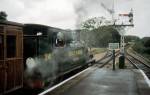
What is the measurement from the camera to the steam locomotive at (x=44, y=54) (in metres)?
13.8

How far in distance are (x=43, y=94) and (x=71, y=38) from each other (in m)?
7.08

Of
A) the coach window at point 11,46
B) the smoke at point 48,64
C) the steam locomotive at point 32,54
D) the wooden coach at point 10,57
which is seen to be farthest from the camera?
the smoke at point 48,64

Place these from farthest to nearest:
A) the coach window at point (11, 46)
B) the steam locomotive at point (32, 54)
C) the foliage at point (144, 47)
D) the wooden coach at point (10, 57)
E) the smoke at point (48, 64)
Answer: the foliage at point (144, 47), the smoke at point (48, 64), the coach window at point (11, 46), the steam locomotive at point (32, 54), the wooden coach at point (10, 57)

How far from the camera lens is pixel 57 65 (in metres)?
16.7

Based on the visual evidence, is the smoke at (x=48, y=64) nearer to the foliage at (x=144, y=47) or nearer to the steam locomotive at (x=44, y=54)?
the steam locomotive at (x=44, y=54)

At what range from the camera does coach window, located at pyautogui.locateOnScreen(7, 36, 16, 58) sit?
11.4m

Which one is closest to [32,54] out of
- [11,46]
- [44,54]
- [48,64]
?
[44,54]

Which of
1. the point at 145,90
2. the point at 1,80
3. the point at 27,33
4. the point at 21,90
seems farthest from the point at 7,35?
the point at 145,90

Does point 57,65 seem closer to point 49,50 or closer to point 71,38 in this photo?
point 49,50

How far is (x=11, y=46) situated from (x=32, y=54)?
8.16 ft

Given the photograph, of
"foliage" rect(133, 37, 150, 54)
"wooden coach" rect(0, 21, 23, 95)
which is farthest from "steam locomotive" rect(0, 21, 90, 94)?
"foliage" rect(133, 37, 150, 54)

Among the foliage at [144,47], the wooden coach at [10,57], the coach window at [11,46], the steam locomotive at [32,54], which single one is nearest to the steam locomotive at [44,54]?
the steam locomotive at [32,54]

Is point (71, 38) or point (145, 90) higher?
point (71, 38)

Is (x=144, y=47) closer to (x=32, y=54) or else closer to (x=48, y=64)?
(x=48, y=64)
